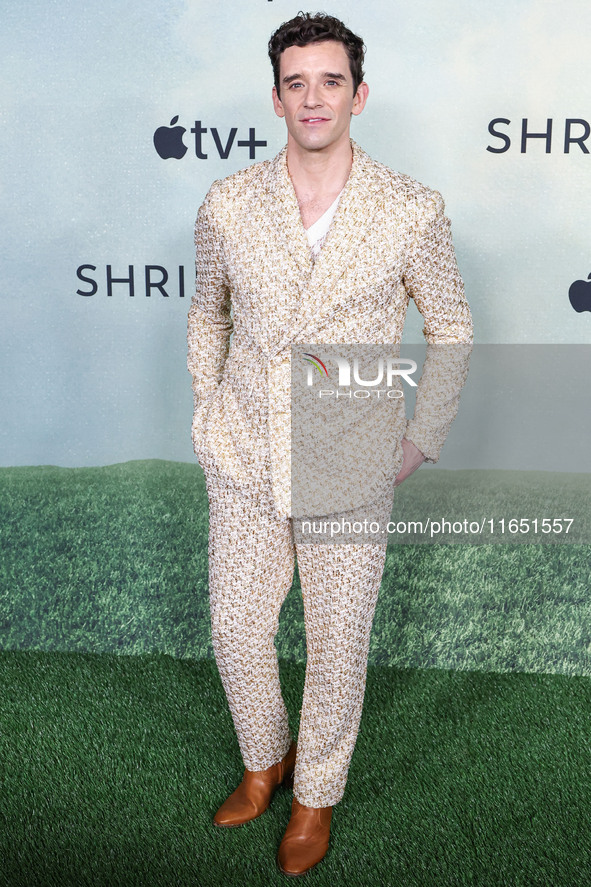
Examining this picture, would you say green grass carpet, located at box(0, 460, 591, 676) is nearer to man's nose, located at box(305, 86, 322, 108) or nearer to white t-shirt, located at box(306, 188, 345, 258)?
white t-shirt, located at box(306, 188, 345, 258)

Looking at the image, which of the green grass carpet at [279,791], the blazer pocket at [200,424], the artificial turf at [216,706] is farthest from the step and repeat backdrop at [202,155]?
the blazer pocket at [200,424]

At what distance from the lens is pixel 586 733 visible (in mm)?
2662

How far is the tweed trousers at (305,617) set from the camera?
1.99m

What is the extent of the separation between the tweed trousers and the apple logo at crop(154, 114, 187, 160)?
1311mm

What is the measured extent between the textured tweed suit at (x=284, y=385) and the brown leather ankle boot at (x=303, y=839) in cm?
5

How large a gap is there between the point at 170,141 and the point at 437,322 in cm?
134

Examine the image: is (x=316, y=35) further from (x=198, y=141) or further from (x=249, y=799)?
(x=249, y=799)

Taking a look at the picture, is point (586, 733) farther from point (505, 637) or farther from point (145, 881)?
point (145, 881)

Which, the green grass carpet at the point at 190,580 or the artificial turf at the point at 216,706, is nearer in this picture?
the artificial turf at the point at 216,706

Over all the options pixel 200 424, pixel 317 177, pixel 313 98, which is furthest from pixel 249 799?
pixel 313 98

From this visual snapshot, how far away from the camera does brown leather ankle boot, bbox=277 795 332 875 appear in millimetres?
2113

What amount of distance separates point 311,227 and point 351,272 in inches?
5.8

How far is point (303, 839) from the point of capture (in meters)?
2.14

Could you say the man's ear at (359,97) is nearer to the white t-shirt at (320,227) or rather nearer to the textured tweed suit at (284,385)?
→ the textured tweed suit at (284,385)
